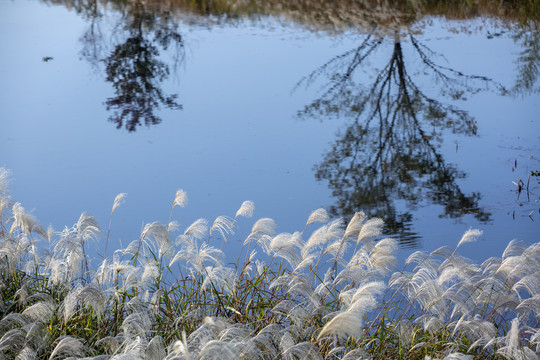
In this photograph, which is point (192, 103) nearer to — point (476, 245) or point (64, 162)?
point (64, 162)

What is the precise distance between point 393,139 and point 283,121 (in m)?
1.35

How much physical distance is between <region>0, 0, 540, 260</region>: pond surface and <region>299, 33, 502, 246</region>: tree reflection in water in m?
0.02

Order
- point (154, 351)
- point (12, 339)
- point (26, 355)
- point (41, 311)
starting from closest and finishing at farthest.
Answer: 1. point (154, 351)
2. point (26, 355)
3. point (12, 339)
4. point (41, 311)

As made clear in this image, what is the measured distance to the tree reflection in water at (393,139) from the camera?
594cm

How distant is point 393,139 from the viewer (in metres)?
7.22

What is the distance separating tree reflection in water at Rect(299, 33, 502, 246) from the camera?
234 inches

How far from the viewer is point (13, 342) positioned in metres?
3.14

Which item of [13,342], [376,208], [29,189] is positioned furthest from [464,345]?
[29,189]

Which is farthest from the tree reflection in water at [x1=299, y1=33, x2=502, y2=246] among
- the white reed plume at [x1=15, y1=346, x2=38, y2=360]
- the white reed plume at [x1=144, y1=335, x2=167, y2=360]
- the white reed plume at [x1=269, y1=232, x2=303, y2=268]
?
the white reed plume at [x1=15, y1=346, x2=38, y2=360]

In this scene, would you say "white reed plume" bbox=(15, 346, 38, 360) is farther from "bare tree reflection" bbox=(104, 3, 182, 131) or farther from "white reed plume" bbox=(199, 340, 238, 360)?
"bare tree reflection" bbox=(104, 3, 182, 131)

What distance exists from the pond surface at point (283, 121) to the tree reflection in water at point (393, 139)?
0.08ft

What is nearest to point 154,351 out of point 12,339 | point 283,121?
point 12,339

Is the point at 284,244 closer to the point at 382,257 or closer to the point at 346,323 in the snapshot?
the point at 382,257

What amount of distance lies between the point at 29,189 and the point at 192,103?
107 inches
